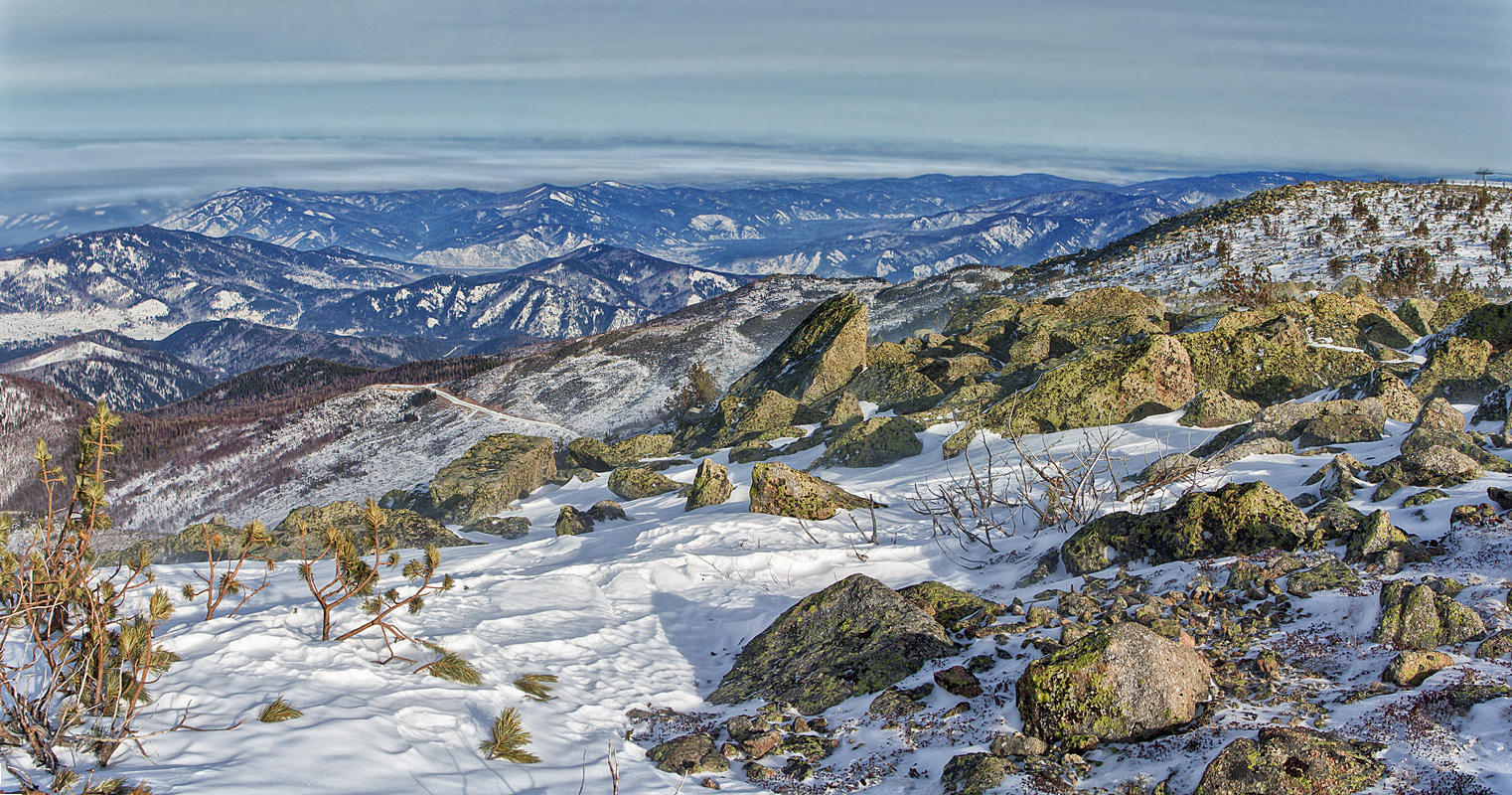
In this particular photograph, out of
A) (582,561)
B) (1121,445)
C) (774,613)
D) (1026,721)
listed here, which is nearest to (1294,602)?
(1026,721)

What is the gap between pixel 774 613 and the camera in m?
8.82

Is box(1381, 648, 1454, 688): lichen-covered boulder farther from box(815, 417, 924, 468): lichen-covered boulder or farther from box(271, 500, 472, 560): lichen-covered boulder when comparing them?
box(271, 500, 472, 560): lichen-covered boulder

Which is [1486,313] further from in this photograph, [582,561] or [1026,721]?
[582,561]

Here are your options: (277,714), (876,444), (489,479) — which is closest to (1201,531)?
(277,714)

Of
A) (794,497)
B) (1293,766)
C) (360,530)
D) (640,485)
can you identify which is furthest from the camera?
(640,485)

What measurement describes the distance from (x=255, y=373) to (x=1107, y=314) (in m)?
186

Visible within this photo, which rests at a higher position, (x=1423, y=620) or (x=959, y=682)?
(x=1423, y=620)

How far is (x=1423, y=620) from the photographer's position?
4891 mm

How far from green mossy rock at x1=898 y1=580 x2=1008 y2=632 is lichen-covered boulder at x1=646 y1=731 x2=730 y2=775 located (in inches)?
97.9

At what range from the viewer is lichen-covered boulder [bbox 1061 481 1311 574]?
6980 mm

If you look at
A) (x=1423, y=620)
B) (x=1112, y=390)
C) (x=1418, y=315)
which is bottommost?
(x=1112, y=390)

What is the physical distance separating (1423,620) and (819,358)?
2145 centimetres

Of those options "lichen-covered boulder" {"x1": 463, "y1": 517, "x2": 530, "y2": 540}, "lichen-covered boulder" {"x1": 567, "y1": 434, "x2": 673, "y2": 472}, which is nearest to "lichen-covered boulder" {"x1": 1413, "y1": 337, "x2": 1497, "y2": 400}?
"lichen-covered boulder" {"x1": 463, "y1": 517, "x2": 530, "y2": 540}

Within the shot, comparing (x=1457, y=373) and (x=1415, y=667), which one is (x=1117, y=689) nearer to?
(x=1415, y=667)
